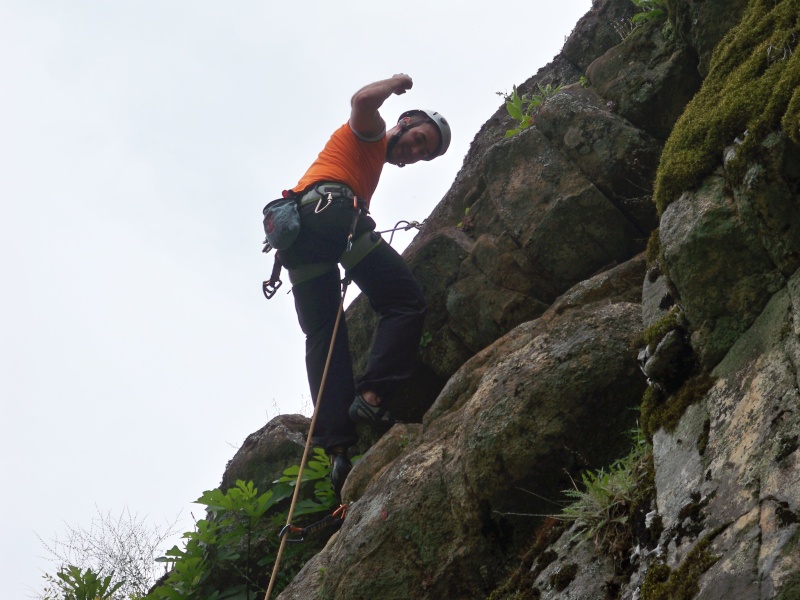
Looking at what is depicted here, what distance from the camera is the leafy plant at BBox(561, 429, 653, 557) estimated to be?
3545 millimetres

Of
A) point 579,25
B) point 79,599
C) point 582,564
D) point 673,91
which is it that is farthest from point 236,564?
point 579,25

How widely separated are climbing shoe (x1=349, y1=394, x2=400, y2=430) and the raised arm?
2657 mm

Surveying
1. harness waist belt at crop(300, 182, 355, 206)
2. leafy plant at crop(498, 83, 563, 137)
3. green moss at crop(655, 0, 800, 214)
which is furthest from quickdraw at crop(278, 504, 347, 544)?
leafy plant at crop(498, 83, 563, 137)

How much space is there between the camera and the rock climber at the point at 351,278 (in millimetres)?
→ 7340

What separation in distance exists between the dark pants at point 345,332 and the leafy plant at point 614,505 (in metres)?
3.53

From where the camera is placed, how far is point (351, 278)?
26.1 feet

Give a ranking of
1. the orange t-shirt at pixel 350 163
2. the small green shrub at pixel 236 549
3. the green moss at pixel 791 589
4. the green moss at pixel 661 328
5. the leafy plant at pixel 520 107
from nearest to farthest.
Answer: the green moss at pixel 791 589, the green moss at pixel 661 328, the small green shrub at pixel 236 549, the orange t-shirt at pixel 350 163, the leafy plant at pixel 520 107

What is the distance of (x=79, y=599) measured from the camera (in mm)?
7059

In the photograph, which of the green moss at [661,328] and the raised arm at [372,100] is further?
the raised arm at [372,100]

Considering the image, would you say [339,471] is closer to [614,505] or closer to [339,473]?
[339,473]

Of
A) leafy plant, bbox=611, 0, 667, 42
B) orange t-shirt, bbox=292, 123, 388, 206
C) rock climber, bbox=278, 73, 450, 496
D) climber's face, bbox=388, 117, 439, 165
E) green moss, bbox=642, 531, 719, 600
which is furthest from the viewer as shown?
climber's face, bbox=388, 117, 439, 165

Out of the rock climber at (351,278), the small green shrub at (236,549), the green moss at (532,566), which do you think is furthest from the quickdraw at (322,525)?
the green moss at (532,566)

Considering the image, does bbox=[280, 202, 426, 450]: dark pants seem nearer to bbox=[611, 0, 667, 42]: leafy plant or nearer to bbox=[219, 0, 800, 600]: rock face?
bbox=[219, 0, 800, 600]: rock face

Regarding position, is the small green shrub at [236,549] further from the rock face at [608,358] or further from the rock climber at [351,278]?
the rock face at [608,358]
